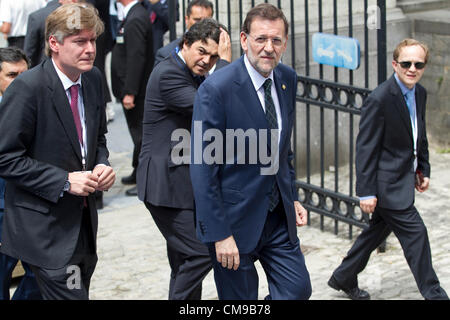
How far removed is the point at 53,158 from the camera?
474cm

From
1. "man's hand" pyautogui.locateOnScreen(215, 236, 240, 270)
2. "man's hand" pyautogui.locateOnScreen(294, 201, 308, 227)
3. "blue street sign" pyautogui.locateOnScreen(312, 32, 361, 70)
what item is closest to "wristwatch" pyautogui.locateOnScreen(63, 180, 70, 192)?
"man's hand" pyautogui.locateOnScreen(215, 236, 240, 270)

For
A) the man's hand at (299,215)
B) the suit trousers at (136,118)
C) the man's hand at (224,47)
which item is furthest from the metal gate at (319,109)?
the man's hand at (299,215)

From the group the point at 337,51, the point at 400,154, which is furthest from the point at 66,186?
the point at 337,51

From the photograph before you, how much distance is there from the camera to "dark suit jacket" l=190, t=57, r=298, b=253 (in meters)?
4.62

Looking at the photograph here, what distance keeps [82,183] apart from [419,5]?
6.25 m

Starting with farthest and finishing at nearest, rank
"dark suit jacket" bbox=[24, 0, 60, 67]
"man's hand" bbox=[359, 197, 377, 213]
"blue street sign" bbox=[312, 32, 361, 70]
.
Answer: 1. "dark suit jacket" bbox=[24, 0, 60, 67]
2. "blue street sign" bbox=[312, 32, 361, 70]
3. "man's hand" bbox=[359, 197, 377, 213]

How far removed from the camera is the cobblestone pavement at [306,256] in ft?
21.7

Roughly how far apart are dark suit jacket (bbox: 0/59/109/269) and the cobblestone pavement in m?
1.90

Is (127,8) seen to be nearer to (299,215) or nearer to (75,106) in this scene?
(75,106)

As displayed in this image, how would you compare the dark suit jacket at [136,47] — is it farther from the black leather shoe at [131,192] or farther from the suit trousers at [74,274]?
the suit trousers at [74,274]

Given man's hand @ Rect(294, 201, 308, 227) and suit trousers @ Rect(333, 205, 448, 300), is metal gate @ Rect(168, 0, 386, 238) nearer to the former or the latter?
suit trousers @ Rect(333, 205, 448, 300)
